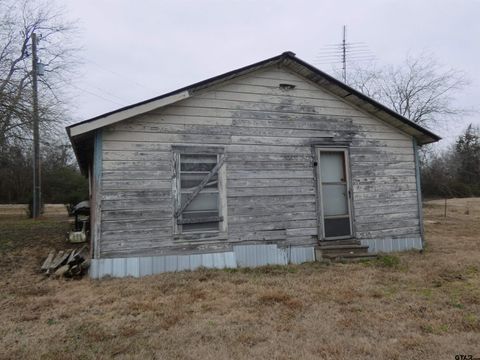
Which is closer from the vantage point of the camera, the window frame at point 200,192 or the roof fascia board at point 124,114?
the roof fascia board at point 124,114

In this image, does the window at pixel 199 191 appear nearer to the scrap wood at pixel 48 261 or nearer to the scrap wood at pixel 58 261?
the scrap wood at pixel 58 261

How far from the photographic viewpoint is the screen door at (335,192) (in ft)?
25.5

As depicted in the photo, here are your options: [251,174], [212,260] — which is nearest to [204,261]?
[212,260]

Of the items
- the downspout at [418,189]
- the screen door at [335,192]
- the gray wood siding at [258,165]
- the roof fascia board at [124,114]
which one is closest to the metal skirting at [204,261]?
the gray wood siding at [258,165]

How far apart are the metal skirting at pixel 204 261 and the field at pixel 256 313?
281 millimetres

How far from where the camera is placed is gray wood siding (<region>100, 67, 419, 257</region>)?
21.1ft

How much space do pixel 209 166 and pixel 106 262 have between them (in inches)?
96.7

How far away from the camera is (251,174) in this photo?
7.16 m

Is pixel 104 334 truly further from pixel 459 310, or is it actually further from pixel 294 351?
pixel 459 310

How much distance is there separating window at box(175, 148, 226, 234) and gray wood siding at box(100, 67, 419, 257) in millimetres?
162

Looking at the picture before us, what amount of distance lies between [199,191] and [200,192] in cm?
5

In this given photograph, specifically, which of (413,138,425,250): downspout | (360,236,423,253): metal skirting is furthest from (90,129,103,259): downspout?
(413,138,425,250): downspout

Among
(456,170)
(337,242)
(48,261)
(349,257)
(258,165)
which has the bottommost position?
(349,257)

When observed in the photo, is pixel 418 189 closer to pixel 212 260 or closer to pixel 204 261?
pixel 212 260
